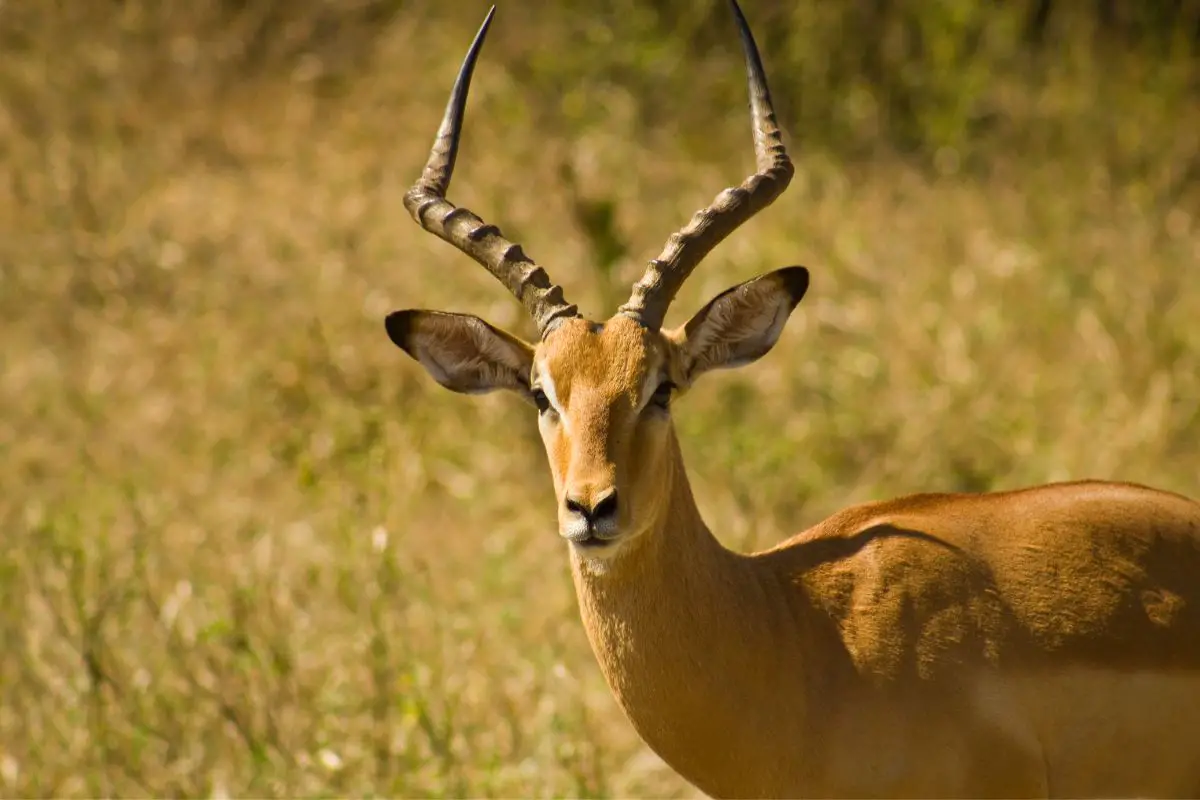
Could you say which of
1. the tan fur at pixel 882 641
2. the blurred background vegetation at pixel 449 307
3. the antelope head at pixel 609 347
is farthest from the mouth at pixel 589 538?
the blurred background vegetation at pixel 449 307

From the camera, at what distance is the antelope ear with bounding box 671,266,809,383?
4.51 m

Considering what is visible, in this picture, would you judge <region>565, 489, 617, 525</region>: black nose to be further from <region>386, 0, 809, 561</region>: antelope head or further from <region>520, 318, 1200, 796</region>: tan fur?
<region>520, 318, 1200, 796</region>: tan fur

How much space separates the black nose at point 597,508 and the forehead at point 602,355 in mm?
352

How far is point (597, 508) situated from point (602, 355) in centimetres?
48

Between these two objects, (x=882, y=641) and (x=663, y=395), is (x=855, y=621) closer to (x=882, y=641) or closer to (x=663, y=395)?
(x=882, y=641)

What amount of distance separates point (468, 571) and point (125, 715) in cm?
190

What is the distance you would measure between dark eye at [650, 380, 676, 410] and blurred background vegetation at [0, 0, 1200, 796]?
72.1 inches

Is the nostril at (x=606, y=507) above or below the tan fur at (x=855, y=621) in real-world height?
above

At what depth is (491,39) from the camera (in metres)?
11.0

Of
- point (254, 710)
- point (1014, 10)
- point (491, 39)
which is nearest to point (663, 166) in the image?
point (491, 39)

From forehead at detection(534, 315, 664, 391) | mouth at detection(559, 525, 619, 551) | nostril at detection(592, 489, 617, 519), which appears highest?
forehead at detection(534, 315, 664, 391)

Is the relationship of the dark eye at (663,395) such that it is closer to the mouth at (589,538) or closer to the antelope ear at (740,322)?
the antelope ear at (740,322)

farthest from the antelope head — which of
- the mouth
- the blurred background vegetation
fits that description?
the blurred background vegetation

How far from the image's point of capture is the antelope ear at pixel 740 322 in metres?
4.51
